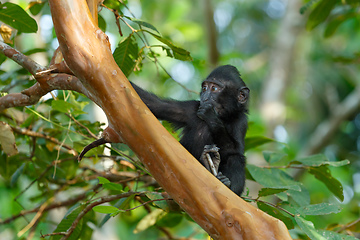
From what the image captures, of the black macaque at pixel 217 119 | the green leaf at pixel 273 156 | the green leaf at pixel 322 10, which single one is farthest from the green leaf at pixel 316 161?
the green leaf at pixel 322 10

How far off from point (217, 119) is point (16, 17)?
6.00 ft

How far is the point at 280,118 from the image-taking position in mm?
7801

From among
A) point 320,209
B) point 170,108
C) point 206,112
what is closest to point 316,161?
point 320,209

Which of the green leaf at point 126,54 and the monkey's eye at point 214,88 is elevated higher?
the green leaf at point 126,54

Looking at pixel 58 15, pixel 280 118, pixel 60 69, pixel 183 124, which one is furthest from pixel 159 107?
pixel 280 118

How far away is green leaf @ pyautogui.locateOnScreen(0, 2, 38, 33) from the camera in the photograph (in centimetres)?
296

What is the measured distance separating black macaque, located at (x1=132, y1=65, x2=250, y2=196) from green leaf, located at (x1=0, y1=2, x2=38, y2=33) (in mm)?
1026

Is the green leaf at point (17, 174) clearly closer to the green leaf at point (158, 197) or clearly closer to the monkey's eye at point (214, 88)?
the green leaf at point (158, 197)

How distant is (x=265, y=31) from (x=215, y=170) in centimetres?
2476

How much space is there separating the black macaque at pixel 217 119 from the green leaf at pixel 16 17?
40.4 inches

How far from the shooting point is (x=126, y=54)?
3.33 m

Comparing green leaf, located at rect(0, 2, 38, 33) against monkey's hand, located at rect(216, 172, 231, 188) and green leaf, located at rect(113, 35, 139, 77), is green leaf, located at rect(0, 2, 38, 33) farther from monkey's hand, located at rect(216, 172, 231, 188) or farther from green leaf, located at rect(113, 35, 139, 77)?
monkey's hand, located at rect(216, 172, 231, 188)

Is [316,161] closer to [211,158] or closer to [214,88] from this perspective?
[211,158]

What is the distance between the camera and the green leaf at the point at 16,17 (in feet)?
9.71
